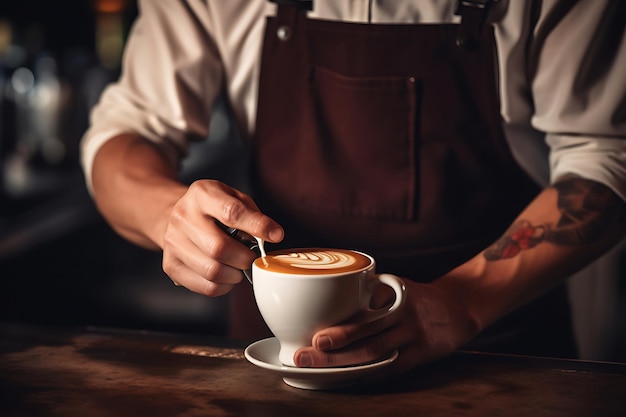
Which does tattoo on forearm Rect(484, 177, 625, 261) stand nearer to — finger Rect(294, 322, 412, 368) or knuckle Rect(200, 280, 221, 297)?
finger Rect(294, 322, 412, 368)

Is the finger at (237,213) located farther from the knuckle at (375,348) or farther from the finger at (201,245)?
the knuckle at (375,348)

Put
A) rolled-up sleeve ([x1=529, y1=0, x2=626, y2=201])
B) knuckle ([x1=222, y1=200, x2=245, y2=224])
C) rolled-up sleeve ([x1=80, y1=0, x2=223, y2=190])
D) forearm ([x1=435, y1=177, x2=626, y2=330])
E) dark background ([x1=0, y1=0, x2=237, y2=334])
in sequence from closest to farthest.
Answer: knuckle ([x1=222, y1=200, x2=245, y2=224])
forearm ([x1=435, y1=177, x2=626, y2=330])
rolled-up sleeve ([x1=529, y1=0, x2=626, y2=201])
rolled-up sleeve ([x1=80, y1=0, x2=223, y2=190])
dark background ([x1=0, y1=0, x2=237, y2=334])

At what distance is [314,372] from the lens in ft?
3.50

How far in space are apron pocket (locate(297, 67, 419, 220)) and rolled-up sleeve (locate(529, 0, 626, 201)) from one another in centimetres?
27

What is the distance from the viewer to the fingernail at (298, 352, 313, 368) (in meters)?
1.08

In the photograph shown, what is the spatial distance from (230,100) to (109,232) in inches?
52.9

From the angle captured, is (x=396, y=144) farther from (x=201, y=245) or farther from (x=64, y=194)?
(x=64, y=194)

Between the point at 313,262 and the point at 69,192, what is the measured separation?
7.18 feet

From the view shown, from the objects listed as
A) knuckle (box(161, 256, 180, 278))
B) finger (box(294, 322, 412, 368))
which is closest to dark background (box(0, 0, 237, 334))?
knuckle (box(161, 256, 180, 278))

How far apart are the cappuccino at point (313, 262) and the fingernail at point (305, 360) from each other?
0.36ft

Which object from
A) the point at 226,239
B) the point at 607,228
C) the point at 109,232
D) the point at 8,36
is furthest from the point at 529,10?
the point at 8,36

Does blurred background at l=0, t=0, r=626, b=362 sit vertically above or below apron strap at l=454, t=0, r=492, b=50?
below

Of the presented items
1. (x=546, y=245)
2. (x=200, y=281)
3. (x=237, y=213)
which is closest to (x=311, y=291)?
(x=237, y=213)

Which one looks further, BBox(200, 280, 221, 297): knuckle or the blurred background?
the blurred background
